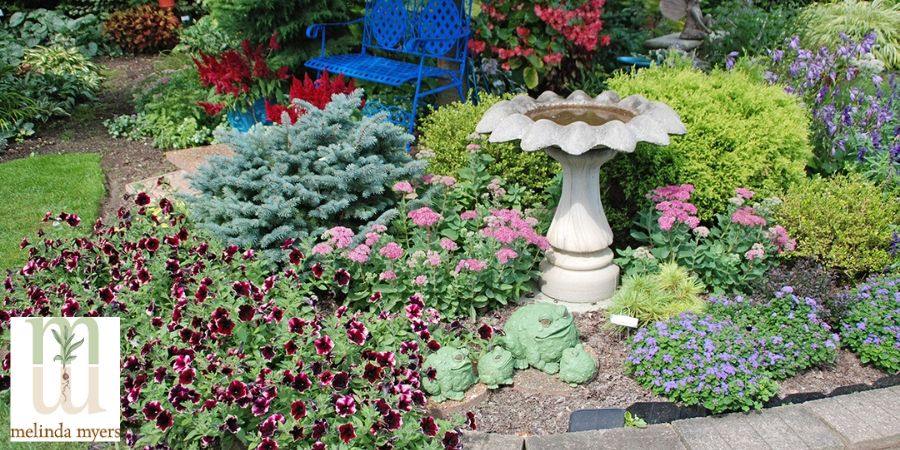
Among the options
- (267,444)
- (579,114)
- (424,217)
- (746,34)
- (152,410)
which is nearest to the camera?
(267,444)

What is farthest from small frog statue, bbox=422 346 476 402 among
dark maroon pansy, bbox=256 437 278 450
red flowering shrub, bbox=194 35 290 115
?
red flowering shrub, bbox=194 35 290 115

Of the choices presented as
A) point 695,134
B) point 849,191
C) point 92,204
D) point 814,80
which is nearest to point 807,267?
point 849,191

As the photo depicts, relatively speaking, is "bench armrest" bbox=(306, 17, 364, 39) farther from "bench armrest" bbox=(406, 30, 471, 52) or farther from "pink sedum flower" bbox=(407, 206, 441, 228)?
"pink sedum flower" bbox=(407, 206, 441, 228)

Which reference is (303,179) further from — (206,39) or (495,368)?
(206,39)

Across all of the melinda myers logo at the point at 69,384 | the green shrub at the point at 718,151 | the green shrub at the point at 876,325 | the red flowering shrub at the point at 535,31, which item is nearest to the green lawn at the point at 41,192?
the melinda myers logo at the point at 69,384

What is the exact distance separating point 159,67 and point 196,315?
6179 millimetres

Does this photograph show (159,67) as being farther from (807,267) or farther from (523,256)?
(807,267)

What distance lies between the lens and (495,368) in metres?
3.35

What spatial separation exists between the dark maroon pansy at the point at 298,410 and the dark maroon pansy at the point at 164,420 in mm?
445

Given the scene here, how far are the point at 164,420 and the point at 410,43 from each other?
4.21 meters

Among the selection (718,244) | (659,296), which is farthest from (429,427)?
(718,244)

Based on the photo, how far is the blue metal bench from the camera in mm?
6145

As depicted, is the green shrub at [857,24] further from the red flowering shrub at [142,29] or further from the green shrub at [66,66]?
the red flowering shrub at [142,29]

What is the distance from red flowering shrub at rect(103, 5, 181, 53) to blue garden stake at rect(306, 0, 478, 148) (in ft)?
13.3
